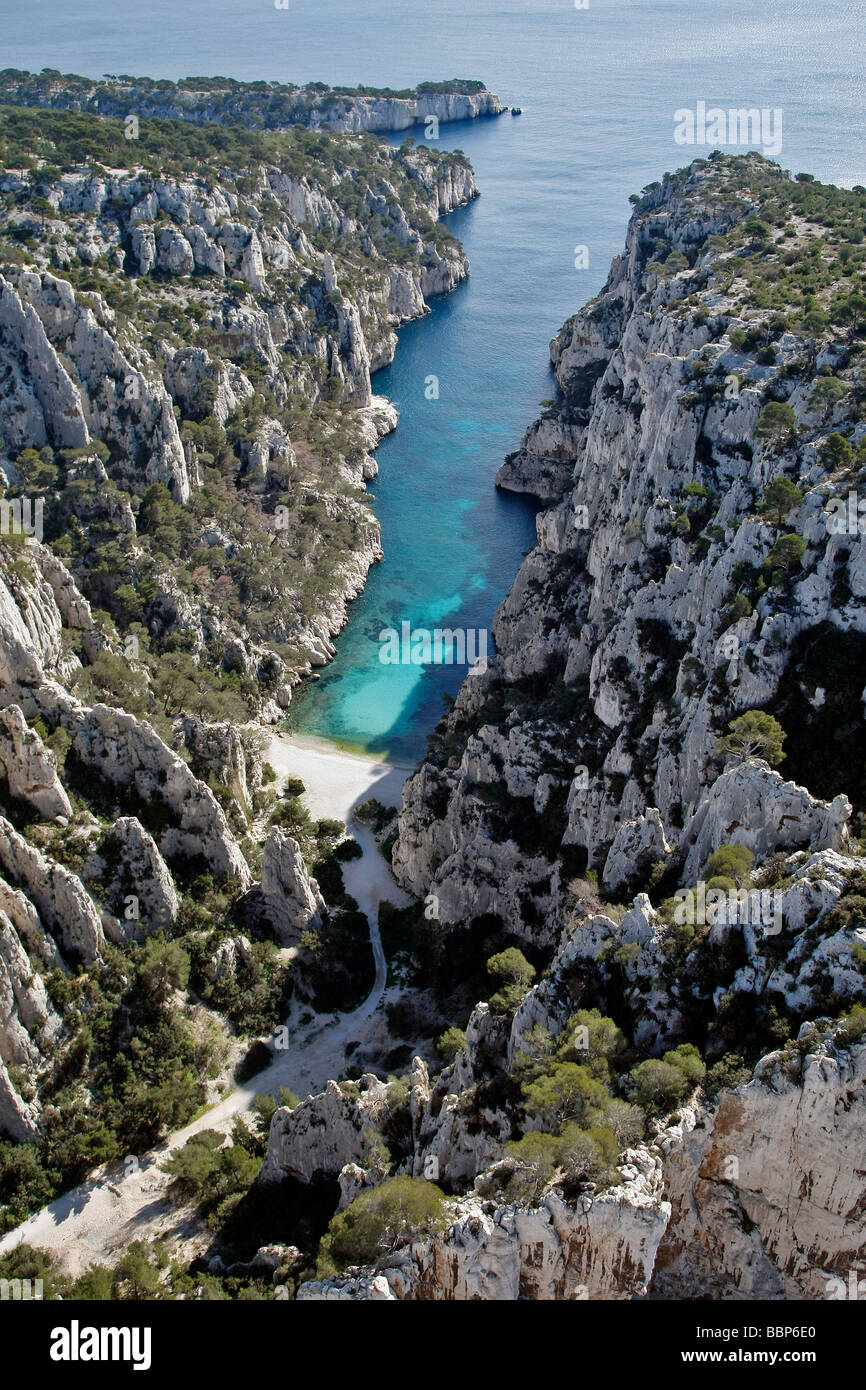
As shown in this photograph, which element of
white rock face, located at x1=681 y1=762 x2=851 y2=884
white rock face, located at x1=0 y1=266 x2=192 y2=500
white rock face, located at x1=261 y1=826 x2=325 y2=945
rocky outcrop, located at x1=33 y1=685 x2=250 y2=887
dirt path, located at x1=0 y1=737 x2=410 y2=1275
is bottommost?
dirt path, located at x1=0 y1=737 x2=410 y2=1275

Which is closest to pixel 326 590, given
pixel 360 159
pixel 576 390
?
pixel 576 390

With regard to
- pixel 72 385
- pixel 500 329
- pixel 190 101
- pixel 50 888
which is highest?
pixel 190 101

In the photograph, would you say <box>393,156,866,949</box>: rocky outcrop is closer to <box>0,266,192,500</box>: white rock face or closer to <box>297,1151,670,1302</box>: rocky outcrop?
<box>297,1151,670,1302</box>: rocky outcrop

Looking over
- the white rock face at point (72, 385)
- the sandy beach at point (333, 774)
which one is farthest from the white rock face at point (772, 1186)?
the white rock face at point (72, 385)

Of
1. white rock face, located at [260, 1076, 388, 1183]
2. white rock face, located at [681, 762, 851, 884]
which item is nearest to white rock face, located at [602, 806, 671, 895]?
white rock face, located at [681, 762, 851, 884]

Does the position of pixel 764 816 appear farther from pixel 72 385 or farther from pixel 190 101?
pixel 190 101

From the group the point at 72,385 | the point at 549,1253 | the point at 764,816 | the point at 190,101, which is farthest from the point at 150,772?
the point at 190,101

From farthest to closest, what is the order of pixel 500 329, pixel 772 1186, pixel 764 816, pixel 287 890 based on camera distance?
pixel 500 329 → pixel 287 890 → pixel 764 816 → pixel 772 1186
